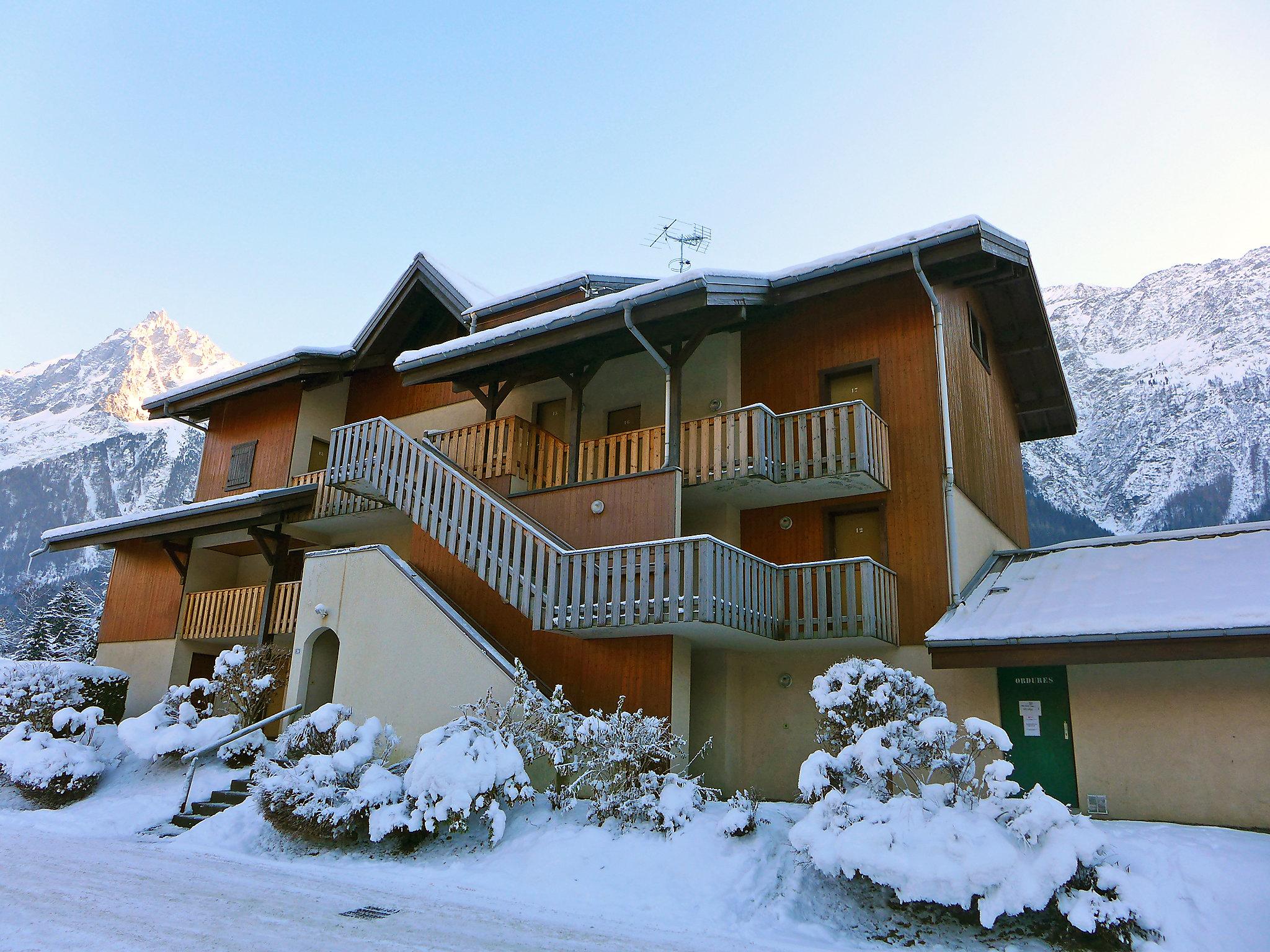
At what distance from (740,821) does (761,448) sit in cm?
594

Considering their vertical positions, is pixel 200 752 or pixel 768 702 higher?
pixel 768 702

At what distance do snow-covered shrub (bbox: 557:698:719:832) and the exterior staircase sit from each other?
4538mm

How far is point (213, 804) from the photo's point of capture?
1162 centimetres

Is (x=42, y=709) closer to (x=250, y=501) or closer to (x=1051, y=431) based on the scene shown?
(x=250, y=501)

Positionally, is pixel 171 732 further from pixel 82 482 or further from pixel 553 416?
pixel 82 482

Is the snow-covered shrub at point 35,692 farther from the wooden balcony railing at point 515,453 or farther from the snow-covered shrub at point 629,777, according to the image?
the snow-covered shrub at point 629,777

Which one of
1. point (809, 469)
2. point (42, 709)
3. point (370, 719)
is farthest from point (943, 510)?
point (42, 709)

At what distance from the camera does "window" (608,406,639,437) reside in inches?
637

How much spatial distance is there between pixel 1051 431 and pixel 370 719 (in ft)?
58.7

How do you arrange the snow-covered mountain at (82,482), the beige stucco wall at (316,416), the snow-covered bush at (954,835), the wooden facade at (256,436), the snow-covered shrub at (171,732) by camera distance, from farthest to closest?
the snow-covered mountain at (82,482) → the wooden facade at (256,436) → the beige stucco wall at (316,416) → the snow-covered shrub at (171,732) → the snow-covered bush at (954,835)

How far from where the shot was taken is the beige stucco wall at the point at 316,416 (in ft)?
66.4

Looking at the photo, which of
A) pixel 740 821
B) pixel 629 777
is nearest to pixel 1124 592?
pixel 740 821

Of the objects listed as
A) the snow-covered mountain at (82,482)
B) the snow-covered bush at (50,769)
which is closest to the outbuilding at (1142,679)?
the snow-covered bush at (50,769)

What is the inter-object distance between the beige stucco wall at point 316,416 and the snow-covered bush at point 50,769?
7910 mm
